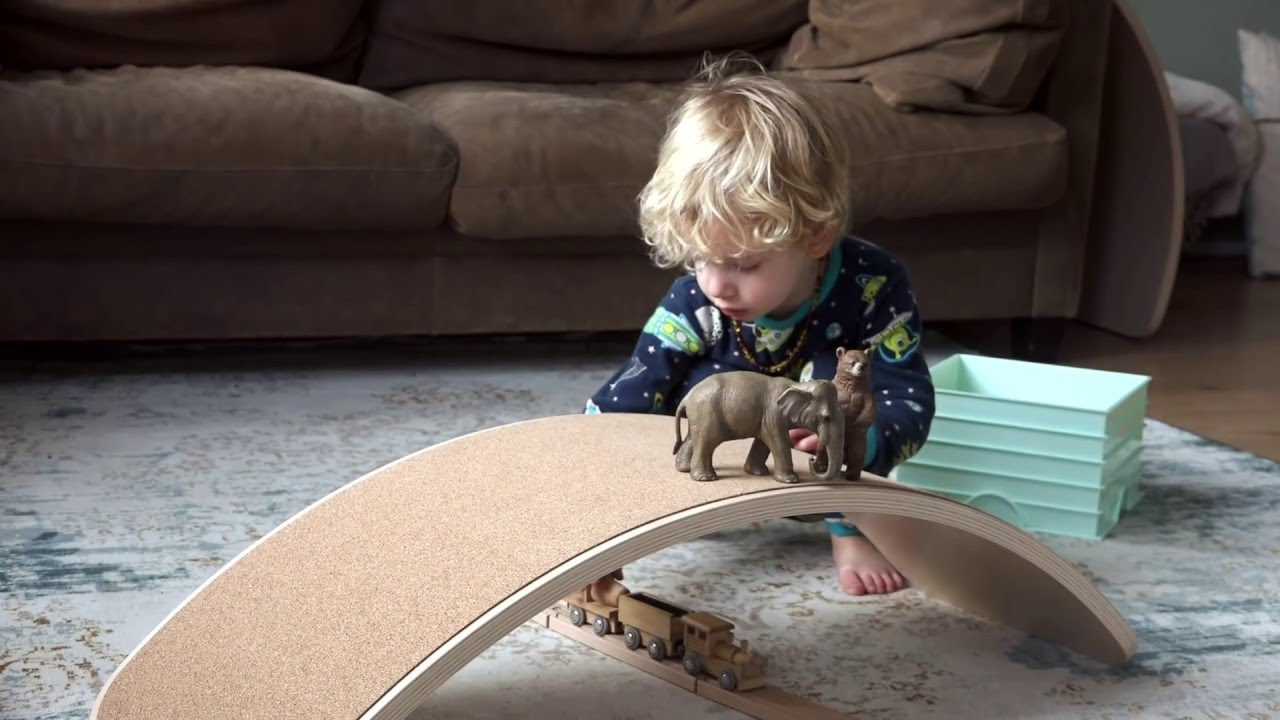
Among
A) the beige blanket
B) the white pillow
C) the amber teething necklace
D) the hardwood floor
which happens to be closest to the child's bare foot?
the amber teething necklace

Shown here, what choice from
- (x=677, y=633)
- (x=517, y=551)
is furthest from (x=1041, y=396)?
(x=517, y=551)

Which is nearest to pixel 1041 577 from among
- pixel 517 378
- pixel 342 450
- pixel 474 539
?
pixel 474 539

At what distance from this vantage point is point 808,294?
1532 mm

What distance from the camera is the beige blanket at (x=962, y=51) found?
94.1 inches

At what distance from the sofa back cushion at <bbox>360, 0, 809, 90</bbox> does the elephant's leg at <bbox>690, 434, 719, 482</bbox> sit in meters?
1.75

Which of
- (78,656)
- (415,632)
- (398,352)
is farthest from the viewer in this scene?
(398,352)

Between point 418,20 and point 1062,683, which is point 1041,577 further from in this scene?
point 418,20

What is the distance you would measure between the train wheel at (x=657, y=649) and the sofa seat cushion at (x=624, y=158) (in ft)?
3.68

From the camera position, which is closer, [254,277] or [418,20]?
[254,277]

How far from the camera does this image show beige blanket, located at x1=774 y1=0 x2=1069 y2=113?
2391 millimetres

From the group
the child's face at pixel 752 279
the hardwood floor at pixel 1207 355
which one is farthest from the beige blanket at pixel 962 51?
the child's face at pixel 752 279

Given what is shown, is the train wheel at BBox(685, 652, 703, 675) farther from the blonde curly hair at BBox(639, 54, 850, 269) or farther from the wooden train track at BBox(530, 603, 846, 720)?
the blonde curly hair at BBox(639, 54, 850, 269)

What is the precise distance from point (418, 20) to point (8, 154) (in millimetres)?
920

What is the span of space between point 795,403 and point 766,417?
0.03 meters
